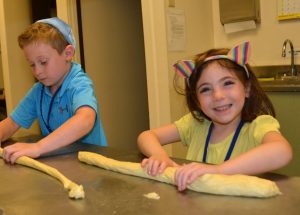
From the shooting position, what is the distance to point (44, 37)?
4.39 ft

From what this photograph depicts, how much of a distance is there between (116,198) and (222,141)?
1.66 ft

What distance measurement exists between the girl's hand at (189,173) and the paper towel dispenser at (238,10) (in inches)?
75.1

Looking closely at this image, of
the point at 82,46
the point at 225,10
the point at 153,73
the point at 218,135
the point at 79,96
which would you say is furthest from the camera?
the point at 82,46

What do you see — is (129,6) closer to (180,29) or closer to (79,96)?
(180,29)

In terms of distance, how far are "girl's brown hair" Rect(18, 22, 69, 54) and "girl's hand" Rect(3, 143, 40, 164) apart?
1.27 ft

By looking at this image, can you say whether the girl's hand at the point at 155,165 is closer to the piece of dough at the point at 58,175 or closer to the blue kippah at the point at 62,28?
the piece of dough at the point at 58,175

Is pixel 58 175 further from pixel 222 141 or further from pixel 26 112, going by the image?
pixel 26 112

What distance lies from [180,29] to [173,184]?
70.3 inches

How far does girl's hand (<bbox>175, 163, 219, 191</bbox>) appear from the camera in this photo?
0.74 meters

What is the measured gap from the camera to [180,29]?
244 centimetres

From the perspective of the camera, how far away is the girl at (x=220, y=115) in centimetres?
104

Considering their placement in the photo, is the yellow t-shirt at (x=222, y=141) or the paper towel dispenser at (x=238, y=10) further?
the paper towel dispenser at (x=238, y=10)

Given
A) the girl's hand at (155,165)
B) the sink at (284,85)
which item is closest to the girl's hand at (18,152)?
the girl's hand at (155,165)

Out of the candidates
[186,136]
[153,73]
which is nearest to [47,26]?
[186,136]
